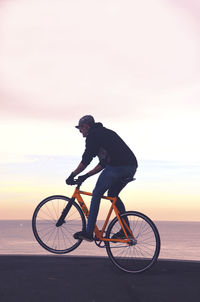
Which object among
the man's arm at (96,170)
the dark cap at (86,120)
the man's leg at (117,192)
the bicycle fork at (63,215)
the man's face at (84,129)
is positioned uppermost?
the dark cap at (86,120)

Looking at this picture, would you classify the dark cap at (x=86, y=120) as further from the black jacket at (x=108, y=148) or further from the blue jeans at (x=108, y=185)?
A: the blue jeans at (x=108, y=185)

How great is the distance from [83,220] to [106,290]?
1.83 metres

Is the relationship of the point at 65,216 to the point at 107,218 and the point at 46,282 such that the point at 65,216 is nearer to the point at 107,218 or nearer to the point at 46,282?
the point at 107,218

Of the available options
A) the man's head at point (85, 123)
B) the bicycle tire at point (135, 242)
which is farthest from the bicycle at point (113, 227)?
the man's head at point (85, 123)

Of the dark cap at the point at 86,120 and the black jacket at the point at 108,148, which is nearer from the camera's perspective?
the black jacket at the point at 108,148

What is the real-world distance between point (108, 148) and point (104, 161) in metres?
0.25

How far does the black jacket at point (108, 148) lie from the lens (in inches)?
247

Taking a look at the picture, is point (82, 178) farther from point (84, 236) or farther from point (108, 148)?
point (84, 236)

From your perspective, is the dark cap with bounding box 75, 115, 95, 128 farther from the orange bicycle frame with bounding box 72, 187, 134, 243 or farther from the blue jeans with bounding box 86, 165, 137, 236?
the orange bicycle frame with bounding box 72, 187, 134, 243

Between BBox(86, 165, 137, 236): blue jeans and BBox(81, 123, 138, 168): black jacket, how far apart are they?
0.10m

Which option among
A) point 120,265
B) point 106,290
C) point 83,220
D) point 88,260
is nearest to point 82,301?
point 106,290

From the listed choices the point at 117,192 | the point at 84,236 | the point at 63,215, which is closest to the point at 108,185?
the point at 117,192

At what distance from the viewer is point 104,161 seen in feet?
21.1

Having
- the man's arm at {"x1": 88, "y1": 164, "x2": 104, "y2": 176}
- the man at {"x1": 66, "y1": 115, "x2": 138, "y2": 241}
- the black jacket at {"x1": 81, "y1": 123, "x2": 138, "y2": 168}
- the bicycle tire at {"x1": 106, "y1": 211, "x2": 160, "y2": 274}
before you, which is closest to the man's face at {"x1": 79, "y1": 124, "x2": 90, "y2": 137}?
the man at {"x1": 66, "y1": 115, "x2": 138, "y2": 241}
